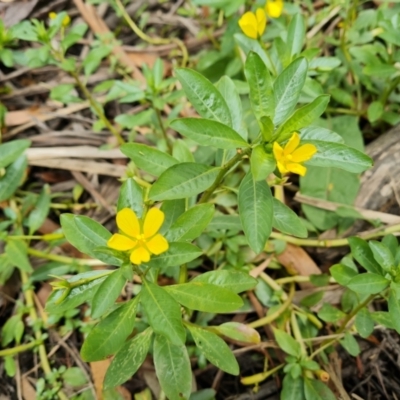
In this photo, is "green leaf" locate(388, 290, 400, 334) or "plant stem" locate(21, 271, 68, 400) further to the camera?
"plant stem" locate(21, 271, 68, 400)

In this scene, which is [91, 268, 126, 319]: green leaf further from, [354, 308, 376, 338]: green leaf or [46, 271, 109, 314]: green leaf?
[354, 308, 376, 338]: green leaf

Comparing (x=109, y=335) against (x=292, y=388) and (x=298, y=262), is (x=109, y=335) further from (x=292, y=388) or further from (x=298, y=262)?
(x=298, y=262)

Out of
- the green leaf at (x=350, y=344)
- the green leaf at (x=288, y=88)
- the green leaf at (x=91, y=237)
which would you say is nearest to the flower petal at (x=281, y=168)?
the green leaf at (x=288, y=88)

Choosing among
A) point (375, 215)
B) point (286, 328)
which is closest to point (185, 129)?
point (286, 328)

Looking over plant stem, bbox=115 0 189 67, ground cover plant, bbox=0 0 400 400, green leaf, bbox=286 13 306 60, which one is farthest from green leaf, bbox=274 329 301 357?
plant stem, bbox=115 0 189 67

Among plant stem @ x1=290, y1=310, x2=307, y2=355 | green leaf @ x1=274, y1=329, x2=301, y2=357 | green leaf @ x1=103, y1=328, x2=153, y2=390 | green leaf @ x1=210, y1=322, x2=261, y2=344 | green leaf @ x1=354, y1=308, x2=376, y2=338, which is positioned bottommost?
plant stem @ x1=290, y1=310, x2=307, y2=355

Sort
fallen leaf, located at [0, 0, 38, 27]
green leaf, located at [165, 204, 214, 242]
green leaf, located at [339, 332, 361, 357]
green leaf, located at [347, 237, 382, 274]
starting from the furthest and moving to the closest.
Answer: fallen leaf, located at [0, 0, 38, 27] < green leaf, located at [339, 332, 361, 357] < green leaf, located at [347, 237, 382, 274] < green leaf, located at [165, 204, 214, 242]
